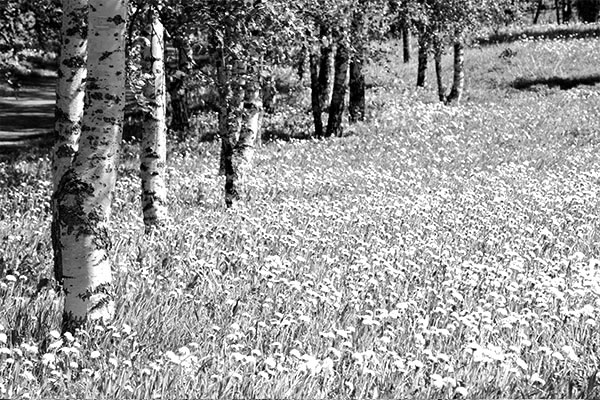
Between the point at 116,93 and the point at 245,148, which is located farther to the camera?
the point at 245,148

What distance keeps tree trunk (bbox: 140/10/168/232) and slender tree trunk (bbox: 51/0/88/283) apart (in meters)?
1.83

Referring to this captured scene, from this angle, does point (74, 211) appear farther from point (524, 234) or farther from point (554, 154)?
point (554, 154)

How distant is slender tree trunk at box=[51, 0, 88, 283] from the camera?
276 inches

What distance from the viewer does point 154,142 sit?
10.7 m

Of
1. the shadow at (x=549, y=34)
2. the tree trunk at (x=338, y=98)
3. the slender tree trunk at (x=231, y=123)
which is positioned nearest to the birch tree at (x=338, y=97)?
the tree trunk at (x=338, y=98)

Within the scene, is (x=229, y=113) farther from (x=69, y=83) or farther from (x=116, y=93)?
(x=116, y=93)

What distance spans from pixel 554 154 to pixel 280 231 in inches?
493

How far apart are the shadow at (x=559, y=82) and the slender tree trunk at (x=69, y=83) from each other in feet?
107

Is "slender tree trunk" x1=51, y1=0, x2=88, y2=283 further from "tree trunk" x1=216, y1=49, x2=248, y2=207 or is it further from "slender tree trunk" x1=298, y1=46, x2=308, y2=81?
"slender tree trunk" x1=298, y1=46, x2=308, y2=81

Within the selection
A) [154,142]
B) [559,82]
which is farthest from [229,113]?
[559,82]

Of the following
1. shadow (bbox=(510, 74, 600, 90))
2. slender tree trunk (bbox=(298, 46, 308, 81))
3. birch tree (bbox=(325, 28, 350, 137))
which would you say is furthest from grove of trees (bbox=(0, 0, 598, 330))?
shadow (bbox=(510, 74, 600, 90))

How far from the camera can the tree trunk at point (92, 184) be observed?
536 cm

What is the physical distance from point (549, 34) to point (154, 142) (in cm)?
4827

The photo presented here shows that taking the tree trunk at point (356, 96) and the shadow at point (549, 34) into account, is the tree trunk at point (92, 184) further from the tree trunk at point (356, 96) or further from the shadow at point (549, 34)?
the shadow at point (549, 34)
